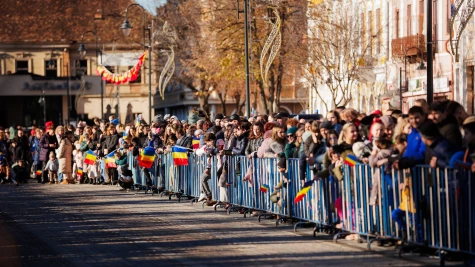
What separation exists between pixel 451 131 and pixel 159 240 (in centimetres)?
517

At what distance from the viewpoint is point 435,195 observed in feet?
50.2

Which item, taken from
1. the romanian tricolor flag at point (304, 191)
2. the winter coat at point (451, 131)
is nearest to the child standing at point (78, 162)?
the romanian tricolor flag at point (304, 191)

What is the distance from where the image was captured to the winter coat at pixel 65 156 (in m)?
40.4

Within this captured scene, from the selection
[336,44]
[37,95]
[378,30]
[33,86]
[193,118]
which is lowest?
[193,118]

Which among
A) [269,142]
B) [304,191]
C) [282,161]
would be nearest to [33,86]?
[269,142]

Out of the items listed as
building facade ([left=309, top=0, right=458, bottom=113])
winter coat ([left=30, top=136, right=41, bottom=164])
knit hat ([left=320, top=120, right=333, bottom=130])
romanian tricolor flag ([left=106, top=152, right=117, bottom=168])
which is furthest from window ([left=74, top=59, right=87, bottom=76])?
knit hat ([left=320, top=120, right=333, bottom=130])

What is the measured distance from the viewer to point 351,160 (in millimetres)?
17828

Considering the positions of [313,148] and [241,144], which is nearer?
[313,148]

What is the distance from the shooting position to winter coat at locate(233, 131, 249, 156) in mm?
24156

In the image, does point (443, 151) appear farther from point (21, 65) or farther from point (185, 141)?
point (21, 65)

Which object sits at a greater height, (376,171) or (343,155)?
(343,155)

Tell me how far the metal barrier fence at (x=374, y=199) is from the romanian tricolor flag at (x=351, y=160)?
0.10m

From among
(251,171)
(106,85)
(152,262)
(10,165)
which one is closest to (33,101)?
(106,85)

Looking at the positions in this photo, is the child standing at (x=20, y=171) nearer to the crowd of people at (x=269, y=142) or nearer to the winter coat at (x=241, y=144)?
the crowd of people at (x=269, y=142)
